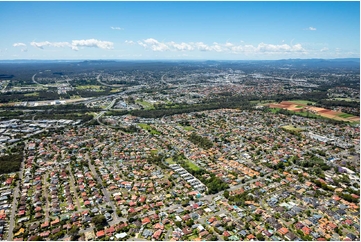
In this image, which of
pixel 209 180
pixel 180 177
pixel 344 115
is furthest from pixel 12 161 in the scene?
pixel 344 115

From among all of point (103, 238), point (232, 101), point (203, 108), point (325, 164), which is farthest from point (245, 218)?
point (232, 101)

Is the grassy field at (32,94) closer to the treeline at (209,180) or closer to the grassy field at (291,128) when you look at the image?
the treeline at (209,180)

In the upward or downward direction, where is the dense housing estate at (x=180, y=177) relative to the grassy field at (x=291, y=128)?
downward

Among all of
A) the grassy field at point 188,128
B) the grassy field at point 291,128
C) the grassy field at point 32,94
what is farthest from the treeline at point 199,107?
the grassy field at point 32,94

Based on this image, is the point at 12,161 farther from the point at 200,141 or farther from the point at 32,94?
the point at 32,94

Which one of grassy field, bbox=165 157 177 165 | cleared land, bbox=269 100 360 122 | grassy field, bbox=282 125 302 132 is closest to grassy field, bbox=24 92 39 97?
grassy field, bbox=165 157 177 165

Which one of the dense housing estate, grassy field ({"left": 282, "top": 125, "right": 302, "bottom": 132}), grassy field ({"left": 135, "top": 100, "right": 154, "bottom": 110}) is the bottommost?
the dense housing estate

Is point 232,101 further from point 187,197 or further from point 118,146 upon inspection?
point 187,197

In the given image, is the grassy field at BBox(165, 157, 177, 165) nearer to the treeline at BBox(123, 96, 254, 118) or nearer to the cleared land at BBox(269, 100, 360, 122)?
the treeline at BBox(123, 96, 254, 118)

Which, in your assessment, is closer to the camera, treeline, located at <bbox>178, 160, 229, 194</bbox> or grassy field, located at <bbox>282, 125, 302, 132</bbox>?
treeline, located at <bbox>178, 160, 229, 194</bbox>
